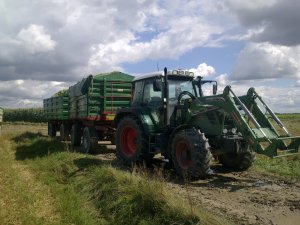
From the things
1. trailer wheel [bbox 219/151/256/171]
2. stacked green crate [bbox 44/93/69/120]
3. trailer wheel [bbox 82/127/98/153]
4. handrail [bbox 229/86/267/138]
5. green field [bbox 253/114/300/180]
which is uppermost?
stacked green crate [bbox 44/93/69/120]

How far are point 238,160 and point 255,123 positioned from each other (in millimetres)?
1952

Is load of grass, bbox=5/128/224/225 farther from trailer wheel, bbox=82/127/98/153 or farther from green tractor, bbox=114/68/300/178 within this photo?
trailer wheel, bbox=82/127/98/153

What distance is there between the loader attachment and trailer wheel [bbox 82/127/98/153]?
643cm

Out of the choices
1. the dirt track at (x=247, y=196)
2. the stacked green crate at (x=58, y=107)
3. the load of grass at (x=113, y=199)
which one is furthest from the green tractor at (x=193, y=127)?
the stacked green crate at (x=58, y=107)

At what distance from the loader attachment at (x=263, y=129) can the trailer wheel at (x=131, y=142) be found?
2.75m

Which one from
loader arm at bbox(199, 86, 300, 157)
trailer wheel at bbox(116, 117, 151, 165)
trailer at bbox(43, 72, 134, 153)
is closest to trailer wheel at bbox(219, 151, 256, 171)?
loader arm at bbox(199, 86, 300, 157)

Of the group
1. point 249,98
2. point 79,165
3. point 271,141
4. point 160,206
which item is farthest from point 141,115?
point 160,206

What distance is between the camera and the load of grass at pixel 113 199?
20.6 ft

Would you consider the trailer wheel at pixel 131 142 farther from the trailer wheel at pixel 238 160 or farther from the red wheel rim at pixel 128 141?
the trailer wheel at pixel 238 160

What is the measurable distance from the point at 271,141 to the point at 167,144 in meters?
2.83

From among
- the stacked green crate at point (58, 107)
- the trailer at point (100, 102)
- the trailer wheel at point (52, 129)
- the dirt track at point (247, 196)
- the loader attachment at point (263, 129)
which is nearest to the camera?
the dirt track at point (247, 196)

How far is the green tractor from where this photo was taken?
8.84 m

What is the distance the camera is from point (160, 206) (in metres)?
6.55

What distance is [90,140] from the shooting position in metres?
14.7
